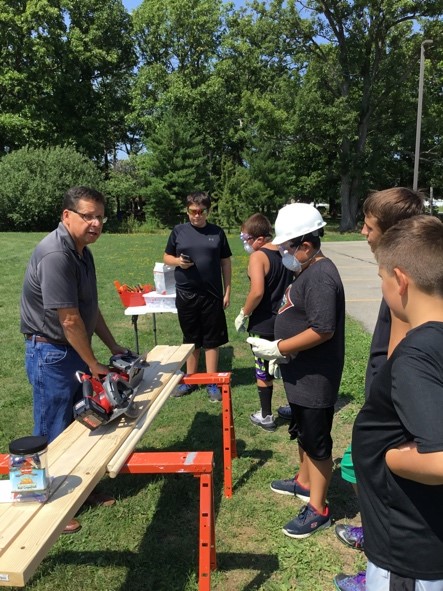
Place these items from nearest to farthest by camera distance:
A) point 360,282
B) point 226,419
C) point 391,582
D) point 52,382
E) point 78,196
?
point 391,582
point 78,196
point 52,382
point 226,419
point 360,282

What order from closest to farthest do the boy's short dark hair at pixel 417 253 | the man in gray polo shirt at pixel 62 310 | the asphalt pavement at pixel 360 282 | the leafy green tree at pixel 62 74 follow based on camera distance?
1. the boy's short dark hair at pixel 417 253
2. the man in gray polo shirt at pixel 62 310
3. the asphalt pavement at pixel 360 282
4. the leafy green tree at pixel 62 74

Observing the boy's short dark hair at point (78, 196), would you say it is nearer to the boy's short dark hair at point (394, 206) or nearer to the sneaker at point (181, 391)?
the boy's short dark hair at point (394, 206)

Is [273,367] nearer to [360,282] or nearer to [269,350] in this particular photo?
[269,350]

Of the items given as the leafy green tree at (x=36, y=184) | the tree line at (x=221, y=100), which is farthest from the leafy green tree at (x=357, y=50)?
the leafy green tree at (x=36, y=184)

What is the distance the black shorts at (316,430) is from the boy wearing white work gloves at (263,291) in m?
1.38

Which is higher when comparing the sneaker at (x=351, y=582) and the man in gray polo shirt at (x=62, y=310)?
the man in gray polo shirt at (x=62, y=310)

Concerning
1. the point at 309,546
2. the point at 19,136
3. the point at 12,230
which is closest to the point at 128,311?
the point at 309,546

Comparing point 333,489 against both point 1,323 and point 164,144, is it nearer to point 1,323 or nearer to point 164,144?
point 1,323

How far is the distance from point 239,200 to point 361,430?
3191 centimetres

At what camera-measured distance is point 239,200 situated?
32.8 m

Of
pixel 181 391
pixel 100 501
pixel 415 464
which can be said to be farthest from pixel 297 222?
pixel 181 391

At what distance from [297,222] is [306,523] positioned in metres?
1.78

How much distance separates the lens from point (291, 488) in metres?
3.44

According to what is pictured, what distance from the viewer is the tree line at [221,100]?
28.8m
